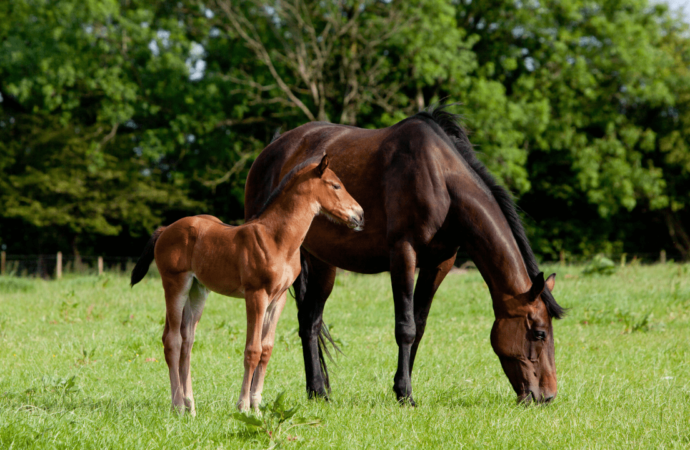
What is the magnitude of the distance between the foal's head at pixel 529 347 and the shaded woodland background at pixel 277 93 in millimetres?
16918

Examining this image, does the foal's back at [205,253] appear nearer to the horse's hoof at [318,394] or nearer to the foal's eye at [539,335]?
the horse's hoof at [318,394]

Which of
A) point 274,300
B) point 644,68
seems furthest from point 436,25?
point 274,300

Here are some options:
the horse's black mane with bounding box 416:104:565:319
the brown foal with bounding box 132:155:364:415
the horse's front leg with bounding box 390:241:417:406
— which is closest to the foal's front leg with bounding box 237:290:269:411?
the brown foal with bounding box 132:155:364:415

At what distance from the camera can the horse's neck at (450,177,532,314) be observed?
16.8ft

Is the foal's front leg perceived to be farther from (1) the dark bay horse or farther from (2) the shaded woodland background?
(2) the shaded woodland background

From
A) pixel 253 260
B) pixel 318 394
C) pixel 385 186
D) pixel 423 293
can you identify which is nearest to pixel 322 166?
pixel 253 260

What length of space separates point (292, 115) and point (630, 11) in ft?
47.7

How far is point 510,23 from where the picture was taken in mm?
26000

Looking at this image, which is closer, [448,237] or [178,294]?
[178,294]

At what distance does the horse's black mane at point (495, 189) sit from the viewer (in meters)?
5.16

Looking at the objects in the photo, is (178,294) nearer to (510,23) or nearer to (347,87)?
(347,87)

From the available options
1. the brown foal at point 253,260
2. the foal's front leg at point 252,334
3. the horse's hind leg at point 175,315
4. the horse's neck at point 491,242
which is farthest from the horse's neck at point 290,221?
the horse's neck at point 491,242

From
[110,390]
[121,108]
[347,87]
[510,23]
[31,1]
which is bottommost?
[110,390]

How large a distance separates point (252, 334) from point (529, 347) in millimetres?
2229
